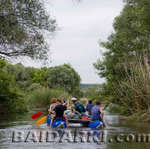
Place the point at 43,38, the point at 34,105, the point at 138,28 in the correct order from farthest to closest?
the point at 34,105, the point at 138,28, the point at 43,38

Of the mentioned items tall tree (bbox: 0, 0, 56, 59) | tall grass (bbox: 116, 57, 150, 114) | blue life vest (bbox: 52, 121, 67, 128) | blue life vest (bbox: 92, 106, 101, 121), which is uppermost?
tall tree (bbox: 0, 0, 56, 59)

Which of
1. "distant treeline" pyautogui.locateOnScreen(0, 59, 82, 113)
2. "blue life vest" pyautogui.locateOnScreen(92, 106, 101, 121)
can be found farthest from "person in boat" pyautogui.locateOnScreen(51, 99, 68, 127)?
"distant treeline" pyautogui.locateOnScreen(0, 59, 82, 113)

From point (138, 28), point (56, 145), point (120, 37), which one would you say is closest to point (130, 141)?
point (56, 145)

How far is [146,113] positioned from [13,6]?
10259 mm

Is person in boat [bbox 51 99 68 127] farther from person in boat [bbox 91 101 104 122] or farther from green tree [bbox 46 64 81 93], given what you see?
green tree [bbox 46 64 81 93]

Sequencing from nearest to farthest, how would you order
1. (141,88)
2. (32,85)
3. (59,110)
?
1. (59,110)
2. (141,88)
3. (32,85)

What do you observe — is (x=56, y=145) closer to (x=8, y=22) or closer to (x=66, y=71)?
(x=8, y=22)

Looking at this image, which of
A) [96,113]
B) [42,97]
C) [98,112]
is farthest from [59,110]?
[42,97]

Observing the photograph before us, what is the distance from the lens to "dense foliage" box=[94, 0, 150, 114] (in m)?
19.5

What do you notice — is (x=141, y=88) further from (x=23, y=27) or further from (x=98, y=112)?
(x=23, y=27)

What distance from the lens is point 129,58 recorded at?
93.8 feet

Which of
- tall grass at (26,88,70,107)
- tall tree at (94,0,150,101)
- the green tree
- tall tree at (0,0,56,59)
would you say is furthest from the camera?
the green tree

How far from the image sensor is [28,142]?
11805mm

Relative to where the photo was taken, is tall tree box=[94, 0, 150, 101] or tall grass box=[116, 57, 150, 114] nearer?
tall grass box=[116, 57, 150, 114]
